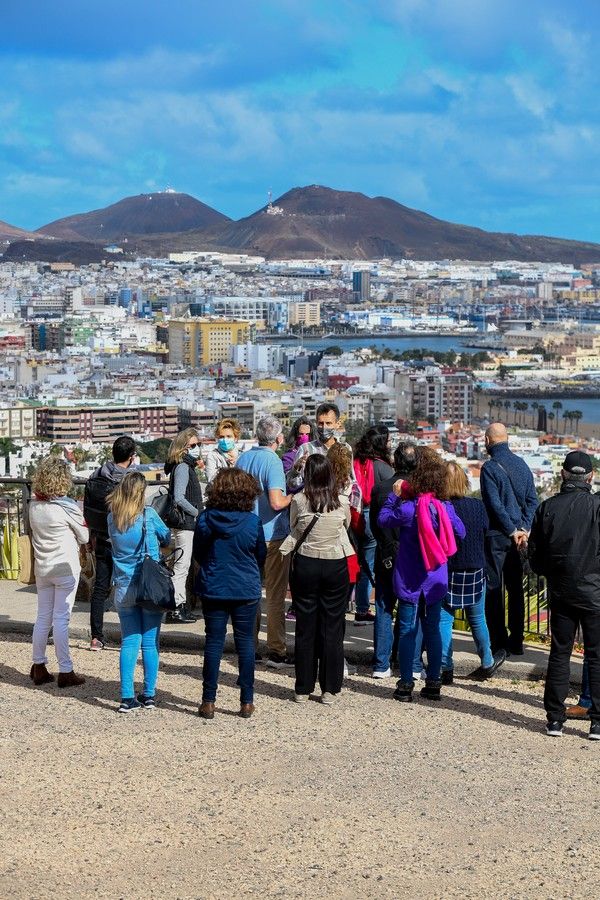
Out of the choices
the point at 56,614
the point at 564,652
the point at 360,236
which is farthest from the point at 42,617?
the point at 360,236

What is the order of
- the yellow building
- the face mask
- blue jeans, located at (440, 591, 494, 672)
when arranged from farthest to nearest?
the yellow building → the face mask → blue jeans, located at (440, 591, 494, 672)

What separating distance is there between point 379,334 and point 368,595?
101303 millimetres

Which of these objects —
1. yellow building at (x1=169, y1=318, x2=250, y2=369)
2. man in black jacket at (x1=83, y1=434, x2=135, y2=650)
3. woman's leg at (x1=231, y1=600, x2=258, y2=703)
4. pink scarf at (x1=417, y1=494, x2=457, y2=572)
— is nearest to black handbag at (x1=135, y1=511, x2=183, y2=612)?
woman's leg at (x1=231, y1=600, x2=258, y2=703)

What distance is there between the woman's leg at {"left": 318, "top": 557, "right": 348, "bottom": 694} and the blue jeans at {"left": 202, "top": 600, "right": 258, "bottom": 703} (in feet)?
0.60

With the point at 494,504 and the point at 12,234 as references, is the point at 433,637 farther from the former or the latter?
the point at 12,234

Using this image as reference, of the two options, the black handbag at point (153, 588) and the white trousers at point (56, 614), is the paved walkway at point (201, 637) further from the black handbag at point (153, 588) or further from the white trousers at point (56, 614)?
the black handbag at point (153, 588)

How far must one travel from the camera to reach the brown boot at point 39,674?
370cm

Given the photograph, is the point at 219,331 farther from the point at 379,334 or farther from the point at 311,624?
the point at 311,624

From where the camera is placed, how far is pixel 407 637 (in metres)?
3.54

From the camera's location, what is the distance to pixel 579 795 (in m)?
2.93

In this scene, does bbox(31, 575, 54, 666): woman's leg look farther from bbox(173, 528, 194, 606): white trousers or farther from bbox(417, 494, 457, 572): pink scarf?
bbox(417, 494, 457, 572): pink scarf

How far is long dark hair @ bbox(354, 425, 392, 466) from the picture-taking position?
3.98 metres

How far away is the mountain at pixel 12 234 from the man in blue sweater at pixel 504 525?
593ft

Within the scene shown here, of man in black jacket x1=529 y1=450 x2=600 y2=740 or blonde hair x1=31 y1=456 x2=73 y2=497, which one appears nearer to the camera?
man in black jacket x1=529 y1=450 x2=600 y2=740
